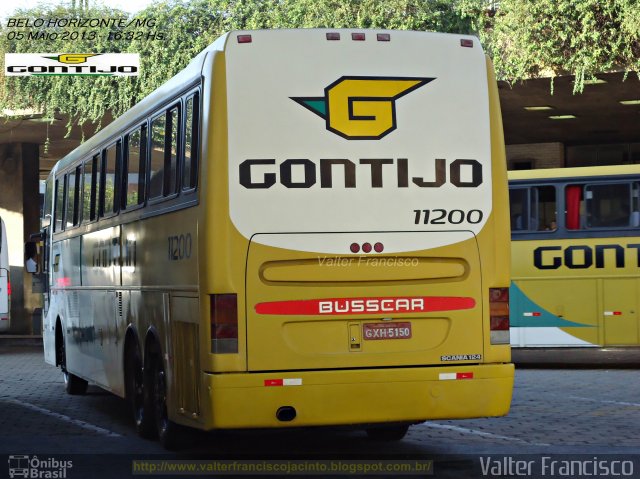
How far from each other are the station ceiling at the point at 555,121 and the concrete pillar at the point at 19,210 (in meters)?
0.61

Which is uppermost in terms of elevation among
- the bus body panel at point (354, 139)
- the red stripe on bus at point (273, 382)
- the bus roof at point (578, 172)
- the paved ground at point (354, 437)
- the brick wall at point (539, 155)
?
the brick wall at point (539, 155)

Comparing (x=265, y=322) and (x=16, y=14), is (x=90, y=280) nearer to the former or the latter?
(x=265, y=322)

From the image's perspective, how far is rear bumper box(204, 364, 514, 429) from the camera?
930 centimetres

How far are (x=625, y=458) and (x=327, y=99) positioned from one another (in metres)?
3.70

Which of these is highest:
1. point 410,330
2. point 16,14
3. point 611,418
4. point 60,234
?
point 16,14

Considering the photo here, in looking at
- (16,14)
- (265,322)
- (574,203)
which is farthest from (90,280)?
(16,14)

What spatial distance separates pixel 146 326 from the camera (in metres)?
11.7

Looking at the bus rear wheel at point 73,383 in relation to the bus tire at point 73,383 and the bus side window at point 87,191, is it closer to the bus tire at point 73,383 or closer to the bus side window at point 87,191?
the bus tire at point 73,383

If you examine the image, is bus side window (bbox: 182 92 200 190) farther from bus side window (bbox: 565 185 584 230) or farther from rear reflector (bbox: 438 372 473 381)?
bus side window (bbox: 565 185 584 230)

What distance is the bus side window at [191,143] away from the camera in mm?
9938

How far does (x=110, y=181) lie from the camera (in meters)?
13.8

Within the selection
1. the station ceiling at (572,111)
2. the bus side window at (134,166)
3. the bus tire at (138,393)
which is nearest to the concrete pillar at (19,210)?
the station ceiling at (572,111)

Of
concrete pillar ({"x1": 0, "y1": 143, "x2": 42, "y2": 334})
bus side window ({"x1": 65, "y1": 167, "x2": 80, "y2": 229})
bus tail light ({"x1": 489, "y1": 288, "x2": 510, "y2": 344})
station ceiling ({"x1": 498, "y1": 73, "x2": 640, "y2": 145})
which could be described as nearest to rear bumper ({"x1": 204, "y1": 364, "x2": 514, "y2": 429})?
bus tail light ({"x1": 489, "y1": 288, "x2": 510, "y2": 344})

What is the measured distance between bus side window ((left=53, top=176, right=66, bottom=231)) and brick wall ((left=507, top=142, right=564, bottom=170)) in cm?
2188
